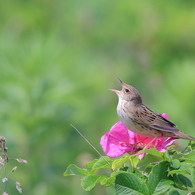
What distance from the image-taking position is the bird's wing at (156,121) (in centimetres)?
367

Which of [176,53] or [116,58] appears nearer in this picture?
[176,53]

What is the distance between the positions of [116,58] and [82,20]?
1.28 meters

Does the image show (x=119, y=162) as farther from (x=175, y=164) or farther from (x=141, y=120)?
(x=141, y=120)

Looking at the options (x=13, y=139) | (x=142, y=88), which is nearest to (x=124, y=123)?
(x=13, y=139)

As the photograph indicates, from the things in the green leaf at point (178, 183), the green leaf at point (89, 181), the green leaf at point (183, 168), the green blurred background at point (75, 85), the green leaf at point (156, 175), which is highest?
the green leaf at point (183, 168)

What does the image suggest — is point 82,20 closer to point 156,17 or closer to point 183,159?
point 156,17

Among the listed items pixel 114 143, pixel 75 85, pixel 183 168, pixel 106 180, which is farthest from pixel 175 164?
pixel 75 85

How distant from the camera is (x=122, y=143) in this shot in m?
3.23

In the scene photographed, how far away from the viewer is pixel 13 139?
662 cm

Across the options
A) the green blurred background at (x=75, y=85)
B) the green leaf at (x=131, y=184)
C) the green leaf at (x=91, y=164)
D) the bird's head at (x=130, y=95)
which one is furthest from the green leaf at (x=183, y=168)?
the bird's head at (x=130, y=95)

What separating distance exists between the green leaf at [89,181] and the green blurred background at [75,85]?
3.93 feet

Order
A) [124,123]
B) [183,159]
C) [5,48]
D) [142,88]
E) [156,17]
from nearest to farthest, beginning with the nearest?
1. [183,159]
2. [124,123]
3. [5,48]
4. [142,88]
5. [156,17]

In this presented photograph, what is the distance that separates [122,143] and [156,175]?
0.60 metres

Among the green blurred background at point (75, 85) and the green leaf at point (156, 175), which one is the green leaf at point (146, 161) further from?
the green blurred background at point (75, 85)
